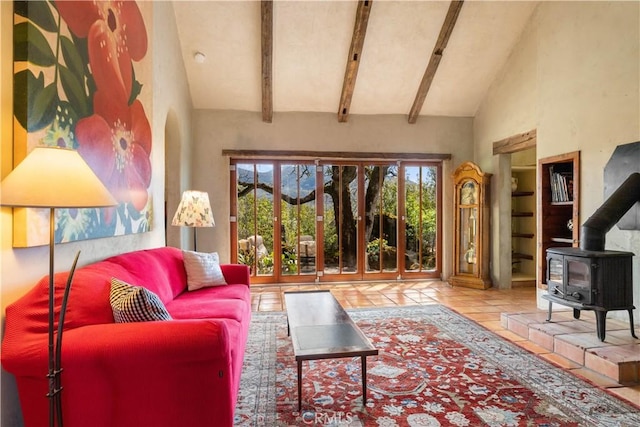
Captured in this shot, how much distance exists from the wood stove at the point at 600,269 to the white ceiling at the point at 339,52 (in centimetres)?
271

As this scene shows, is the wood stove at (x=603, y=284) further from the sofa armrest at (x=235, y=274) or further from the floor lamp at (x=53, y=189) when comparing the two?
the floor lamp at (x=53, y=189)

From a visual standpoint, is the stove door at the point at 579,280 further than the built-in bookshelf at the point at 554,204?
No

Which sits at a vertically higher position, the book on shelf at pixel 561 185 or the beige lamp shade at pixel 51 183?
the book on shelf at pixel 561 185

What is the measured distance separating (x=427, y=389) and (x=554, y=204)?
3.04 metres

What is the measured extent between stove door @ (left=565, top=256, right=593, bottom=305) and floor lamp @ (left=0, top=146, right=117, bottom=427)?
325cm

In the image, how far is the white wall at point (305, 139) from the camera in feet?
17.6

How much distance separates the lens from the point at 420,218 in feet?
19.4

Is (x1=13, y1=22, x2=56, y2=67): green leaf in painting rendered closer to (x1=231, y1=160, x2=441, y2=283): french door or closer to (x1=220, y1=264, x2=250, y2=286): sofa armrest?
(x1=220, y1=264, x2=250, y2=286): sofa armrest

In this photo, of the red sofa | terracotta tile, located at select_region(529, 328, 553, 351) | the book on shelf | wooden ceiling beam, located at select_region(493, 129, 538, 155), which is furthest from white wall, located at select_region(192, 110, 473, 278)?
the red sofa

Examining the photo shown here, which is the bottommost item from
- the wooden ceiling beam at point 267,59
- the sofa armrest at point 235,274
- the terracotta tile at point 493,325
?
the terracotta tile at point 493,325

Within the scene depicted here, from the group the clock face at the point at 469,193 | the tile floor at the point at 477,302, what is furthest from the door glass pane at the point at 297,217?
the clock face at the point at 469,193

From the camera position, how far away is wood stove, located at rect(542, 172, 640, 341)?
2.69 m

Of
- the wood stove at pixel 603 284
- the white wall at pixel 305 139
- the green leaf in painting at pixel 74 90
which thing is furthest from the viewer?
the white wall at pixel 305 139

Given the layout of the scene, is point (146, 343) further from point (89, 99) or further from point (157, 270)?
point (89, 99)
